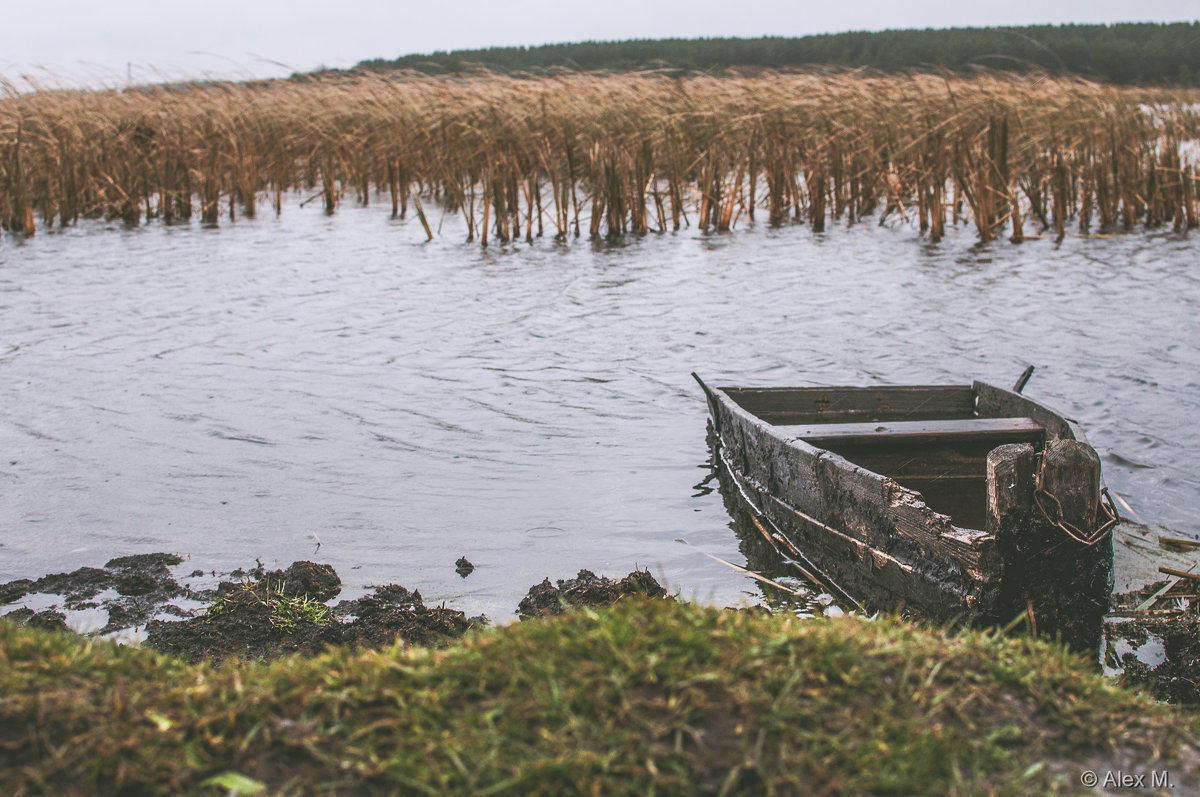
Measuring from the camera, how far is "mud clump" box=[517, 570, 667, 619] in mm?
4156

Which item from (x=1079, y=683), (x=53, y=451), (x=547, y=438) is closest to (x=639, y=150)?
(x=547, y=438)

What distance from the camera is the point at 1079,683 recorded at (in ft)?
7.76

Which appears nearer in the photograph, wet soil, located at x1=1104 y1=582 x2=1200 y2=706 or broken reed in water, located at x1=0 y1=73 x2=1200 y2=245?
wet soil, located at x1=1104 y1=582 x2=1200 y2=706

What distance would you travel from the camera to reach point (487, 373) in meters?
8.30

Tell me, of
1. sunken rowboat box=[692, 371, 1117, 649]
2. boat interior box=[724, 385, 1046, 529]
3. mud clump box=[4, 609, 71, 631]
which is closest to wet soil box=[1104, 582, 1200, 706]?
sunken rowboat box=[692, 371, 1117, 649]

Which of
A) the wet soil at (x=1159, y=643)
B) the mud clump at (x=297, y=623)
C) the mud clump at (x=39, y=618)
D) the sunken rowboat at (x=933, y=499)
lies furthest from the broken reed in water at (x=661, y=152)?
the mud clump at (x=39, y=618)

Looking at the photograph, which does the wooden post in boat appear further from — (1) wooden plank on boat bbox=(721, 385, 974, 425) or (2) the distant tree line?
(2) the distant tree line

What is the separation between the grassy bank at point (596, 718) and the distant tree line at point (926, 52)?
2835cm

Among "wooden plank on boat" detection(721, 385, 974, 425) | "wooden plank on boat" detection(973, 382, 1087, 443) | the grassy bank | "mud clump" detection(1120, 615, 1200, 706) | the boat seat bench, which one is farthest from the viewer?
"wooden plank on boat" detection(721, 385, 974, 425)

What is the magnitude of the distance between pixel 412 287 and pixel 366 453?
5.47m

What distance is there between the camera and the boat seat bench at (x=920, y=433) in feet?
16.2

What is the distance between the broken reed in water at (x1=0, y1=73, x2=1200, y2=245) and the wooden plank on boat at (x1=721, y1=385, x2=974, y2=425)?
7.19 metres

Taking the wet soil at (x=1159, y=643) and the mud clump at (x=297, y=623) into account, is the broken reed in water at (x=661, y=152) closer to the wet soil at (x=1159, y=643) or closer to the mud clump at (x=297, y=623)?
the wet soil at (x=1159, y=643)

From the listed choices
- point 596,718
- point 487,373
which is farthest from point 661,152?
point 596,718
